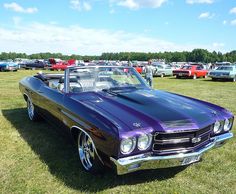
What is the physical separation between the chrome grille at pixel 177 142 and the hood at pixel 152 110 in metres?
0.08

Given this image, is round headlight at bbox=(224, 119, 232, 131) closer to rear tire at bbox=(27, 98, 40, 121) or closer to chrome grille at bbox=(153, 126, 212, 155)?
chrome grille at bbox=(153, 126, 212, 155)

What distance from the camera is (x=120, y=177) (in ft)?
12.4

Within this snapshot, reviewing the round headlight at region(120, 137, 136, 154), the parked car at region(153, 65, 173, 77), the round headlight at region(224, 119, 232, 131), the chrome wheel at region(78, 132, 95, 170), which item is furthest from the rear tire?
the parked car at region(153, 65, 173, 77)

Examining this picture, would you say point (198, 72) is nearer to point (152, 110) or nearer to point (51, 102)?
point (51, 102)

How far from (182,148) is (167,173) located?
723 millimetres

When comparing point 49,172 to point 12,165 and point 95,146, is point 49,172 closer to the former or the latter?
point 12,165

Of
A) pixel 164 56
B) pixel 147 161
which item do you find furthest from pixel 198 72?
pixel 164 56

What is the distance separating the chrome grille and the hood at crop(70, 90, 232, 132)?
80 millimetres

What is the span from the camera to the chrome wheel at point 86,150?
3853mm

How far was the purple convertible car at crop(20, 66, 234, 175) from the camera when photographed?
10.4 feet

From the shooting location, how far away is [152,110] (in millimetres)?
3727

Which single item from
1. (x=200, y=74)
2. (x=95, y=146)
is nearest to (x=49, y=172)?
(x=95, y=146)

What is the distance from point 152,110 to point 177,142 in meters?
0.59

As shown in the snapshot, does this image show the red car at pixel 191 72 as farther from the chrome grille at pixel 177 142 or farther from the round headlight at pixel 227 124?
the chrome grille at pixel 177 142
